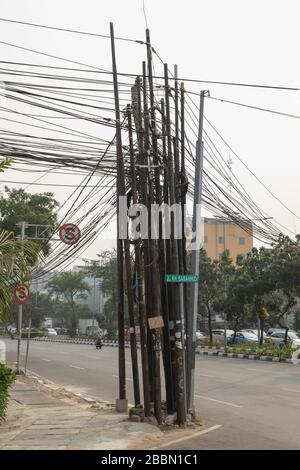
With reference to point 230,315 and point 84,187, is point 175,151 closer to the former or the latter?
point 84,187

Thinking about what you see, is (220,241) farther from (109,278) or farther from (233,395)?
(233,395)

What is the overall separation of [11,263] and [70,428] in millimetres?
3082

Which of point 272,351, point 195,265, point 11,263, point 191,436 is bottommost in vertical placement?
point 191,436

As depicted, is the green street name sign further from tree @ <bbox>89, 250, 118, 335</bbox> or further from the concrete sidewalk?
tree @ <bbox>89, 250, 118, 335</bbox>

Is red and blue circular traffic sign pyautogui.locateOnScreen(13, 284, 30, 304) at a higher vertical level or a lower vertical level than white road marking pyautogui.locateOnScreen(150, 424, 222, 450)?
higher

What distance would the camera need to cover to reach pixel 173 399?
449 inches

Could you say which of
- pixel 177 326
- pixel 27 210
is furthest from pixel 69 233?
pixel 27 210

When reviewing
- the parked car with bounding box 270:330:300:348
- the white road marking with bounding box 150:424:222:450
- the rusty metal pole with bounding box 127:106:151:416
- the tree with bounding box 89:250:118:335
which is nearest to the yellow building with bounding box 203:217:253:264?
the tree with bounding box 89:250:118:335

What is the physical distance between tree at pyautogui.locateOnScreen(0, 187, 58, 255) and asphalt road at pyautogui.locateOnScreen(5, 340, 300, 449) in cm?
676

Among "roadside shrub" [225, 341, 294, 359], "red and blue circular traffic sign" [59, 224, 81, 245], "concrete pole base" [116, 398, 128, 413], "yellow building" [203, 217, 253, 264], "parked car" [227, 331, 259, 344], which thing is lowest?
"concrete pole base" [116, 398, 128, 413]

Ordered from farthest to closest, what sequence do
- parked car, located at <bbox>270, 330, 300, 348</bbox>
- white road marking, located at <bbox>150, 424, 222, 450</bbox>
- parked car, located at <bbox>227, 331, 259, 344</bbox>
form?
1. parked car, located at <bbox>227, 331, 259, 344</bbox>
2. parked car, located at <bbox>270, 330, 300, 348</bbox>
3. white road marking, located at <bbox>150, 424, 222, 450</bbox>

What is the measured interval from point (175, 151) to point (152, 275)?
276 cm

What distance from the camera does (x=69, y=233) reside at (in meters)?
16.8

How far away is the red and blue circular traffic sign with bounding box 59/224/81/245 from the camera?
54.2ft
